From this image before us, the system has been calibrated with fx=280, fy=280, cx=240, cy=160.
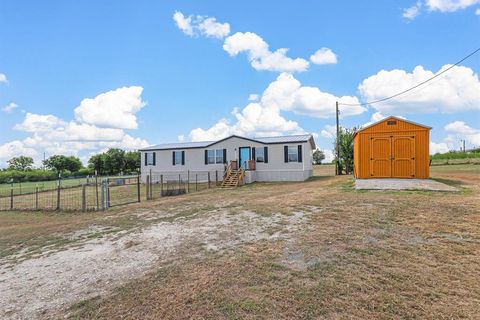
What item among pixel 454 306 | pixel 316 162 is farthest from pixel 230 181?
pixel 316 162

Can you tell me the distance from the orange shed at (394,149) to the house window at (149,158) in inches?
667

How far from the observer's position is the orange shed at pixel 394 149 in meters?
13.3

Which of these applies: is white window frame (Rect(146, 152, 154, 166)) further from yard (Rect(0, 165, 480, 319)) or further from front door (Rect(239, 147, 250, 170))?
yard (Rect(0, 165, 480, 319))

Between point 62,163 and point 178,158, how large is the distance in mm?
39192

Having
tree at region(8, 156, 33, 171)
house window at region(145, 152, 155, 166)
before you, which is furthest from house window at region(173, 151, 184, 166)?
tree at region(8, 156, 33, 171)

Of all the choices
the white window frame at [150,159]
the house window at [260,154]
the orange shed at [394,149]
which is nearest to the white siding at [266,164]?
the house window at [260,154]

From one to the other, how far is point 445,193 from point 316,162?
4954 centimetres

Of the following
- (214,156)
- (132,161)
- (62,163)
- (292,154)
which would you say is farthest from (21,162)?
(292,154)

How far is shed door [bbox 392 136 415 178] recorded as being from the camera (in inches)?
527

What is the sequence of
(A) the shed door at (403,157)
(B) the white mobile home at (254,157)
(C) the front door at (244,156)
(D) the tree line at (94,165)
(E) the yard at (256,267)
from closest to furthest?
(E) the yard at (256,267) < (A) the shed door at (403,157) < (B) the white mobile home at (254,157) < (C) the front door at (244,156) < (D) the tree line at (94,165)

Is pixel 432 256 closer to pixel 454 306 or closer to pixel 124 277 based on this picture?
pixel 454 306

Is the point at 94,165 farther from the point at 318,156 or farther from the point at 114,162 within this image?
the point at 318,156

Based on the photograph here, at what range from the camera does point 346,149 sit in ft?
74.6

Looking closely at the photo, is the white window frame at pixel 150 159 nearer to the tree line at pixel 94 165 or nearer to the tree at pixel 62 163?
the tree line at pixel 94 165
